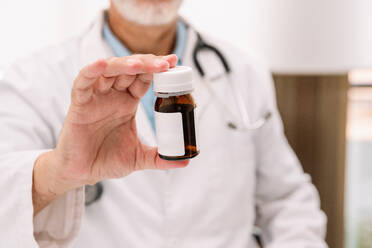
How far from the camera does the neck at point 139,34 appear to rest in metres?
0.99

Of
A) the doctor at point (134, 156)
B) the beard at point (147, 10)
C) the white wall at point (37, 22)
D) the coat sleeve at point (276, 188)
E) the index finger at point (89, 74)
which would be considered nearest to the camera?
the index finger at point (89, 74)

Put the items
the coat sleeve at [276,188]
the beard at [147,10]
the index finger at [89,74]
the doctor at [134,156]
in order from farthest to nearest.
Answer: the coat sleeve at [276,188] → the beard at [147,10] → the doctor at [134,156] → the index finger at [89,74]

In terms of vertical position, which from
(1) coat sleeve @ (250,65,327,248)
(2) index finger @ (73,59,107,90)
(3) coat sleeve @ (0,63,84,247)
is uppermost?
(2) index finger @ (73,59,107,90)

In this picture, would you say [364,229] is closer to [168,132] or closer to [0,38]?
[168,132]

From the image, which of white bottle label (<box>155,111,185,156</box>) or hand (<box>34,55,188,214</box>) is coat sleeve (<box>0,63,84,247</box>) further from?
white bottle label (<box>155,111,185,156</box>)

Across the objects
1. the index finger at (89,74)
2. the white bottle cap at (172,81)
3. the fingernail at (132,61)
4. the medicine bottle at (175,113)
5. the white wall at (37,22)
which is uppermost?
the white wall at (37,22)

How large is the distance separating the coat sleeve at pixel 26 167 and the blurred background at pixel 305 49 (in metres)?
0.40

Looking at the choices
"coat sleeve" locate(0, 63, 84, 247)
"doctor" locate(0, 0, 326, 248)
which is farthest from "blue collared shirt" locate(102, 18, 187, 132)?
"coat sleeve" locate(0, 63, 84, 247)

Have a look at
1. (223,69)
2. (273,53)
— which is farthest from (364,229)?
(223,69)

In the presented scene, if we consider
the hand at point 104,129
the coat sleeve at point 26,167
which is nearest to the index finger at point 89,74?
the hand at point 104,129

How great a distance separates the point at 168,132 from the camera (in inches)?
21.2

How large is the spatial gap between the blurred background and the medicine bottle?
810 millimetres

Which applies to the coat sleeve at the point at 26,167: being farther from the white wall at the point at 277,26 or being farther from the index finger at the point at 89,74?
the white wall at the point at 277,26

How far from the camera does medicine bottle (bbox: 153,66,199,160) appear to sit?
53cm
